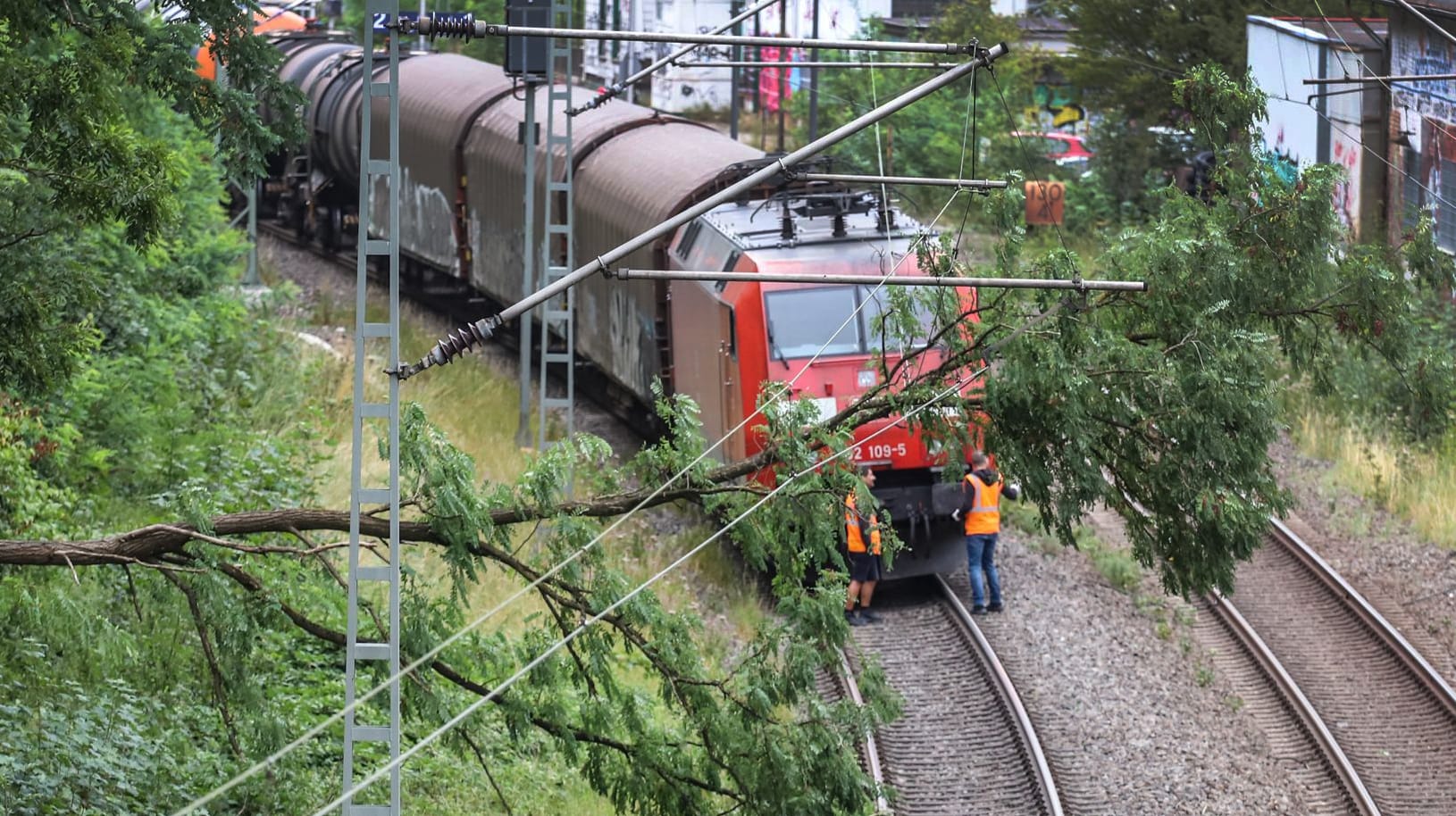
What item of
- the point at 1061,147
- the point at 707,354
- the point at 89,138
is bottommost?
the point at 707,354

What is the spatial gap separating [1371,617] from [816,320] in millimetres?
5235

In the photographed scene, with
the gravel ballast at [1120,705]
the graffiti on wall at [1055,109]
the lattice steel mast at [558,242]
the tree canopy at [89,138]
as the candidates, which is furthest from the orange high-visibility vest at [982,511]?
the graffiti on wall at [1055,109]

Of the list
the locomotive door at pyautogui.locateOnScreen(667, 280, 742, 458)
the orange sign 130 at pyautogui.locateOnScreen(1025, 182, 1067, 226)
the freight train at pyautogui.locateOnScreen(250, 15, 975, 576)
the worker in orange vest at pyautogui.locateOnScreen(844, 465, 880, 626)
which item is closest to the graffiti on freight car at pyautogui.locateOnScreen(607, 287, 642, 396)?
the freight train at pyautogui.locateOnScreen(250, 15, 975, 576)

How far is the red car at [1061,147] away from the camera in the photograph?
30.7 metres

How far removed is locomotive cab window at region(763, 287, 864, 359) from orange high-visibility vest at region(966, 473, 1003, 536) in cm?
151

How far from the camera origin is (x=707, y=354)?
14.8 meters

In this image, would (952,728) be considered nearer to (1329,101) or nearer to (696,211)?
(696,211)

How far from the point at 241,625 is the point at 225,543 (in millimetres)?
463

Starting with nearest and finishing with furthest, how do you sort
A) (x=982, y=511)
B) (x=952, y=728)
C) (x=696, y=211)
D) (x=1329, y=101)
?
(x=696, y=211) → (x=952, y=728) → (x=982, y=511) → (x=1329, y=101)

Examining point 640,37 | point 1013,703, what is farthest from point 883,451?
point 640,37

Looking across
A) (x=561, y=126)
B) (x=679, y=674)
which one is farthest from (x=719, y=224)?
(x=679, y=674)

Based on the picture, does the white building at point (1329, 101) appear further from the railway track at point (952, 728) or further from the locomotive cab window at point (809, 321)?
the railway track at point (952, 728)

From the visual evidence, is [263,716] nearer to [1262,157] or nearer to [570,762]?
[570,762]

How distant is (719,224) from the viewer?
49.2ft
